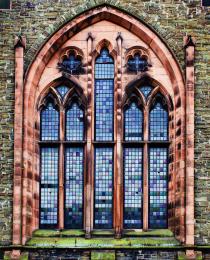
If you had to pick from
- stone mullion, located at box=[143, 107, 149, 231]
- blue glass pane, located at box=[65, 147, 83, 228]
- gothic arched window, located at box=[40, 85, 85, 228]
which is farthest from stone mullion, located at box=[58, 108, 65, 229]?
stone mullion, located at box=[143, 107, 149, 231]

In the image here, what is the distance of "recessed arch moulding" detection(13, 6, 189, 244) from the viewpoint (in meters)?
20.7

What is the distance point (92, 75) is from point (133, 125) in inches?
59.6

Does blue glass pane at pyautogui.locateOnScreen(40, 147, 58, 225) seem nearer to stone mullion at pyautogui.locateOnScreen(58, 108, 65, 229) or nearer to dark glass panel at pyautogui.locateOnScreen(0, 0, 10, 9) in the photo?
stone mullion at pyautogui.locateOnScreen(58, 108, 65, 229)

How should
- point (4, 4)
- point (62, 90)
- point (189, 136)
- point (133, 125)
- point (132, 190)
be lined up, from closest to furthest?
point (189, 136)
point (132, 190)
point (133, 125)
point (62, 90)
point (4, 4)

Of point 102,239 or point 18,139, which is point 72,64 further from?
point 102,239

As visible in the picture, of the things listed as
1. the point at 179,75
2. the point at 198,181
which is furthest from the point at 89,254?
the point at 179,75

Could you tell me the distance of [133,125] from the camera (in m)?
21.2

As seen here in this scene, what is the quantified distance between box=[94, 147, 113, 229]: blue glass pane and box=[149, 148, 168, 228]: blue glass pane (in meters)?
0.92

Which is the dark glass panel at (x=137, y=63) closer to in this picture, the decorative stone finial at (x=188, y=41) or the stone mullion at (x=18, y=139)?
the decorative stone finial at (x=188, y=41)

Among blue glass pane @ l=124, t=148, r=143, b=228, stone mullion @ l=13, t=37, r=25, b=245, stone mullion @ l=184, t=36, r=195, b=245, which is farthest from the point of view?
blue glass pane @ l=124, t=148, r=143, b=228

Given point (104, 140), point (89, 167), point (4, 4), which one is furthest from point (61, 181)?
point (4, 4)

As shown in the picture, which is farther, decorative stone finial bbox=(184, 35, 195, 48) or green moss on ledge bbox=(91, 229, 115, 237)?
decorative stone finial bbox=(184, 35, 195, 48)

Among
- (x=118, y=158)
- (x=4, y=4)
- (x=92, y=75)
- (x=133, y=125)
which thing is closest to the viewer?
(x=118, y=158)

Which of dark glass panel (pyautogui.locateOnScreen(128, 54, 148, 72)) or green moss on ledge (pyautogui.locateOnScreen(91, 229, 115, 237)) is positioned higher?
dark glass panel (pyautogui.locateOnScreen(128, 54, 148, 72))
